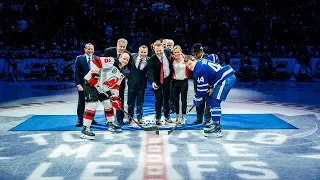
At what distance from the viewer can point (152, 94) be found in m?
13.1

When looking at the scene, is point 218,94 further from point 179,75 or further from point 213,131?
point 179,75

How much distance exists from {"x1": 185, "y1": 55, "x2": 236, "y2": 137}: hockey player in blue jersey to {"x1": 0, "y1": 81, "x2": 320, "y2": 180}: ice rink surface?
1.43 ft

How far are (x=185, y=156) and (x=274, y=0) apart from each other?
1891cm

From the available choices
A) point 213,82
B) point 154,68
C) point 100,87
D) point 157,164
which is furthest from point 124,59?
point 157,164

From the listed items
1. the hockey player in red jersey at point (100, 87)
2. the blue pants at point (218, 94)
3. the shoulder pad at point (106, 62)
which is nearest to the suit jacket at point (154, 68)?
the hockey player in red jersey at point (100, 87)

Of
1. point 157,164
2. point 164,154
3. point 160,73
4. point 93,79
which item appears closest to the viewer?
point 157,164

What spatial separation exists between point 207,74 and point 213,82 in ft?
0.81

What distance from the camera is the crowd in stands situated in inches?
752

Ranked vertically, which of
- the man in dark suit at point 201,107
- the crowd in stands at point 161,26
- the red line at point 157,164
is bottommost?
the red line at point 157,164

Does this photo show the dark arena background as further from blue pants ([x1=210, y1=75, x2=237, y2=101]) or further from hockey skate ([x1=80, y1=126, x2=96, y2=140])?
blue pants ([x1=210, y1=75, x2=237, y2=101])

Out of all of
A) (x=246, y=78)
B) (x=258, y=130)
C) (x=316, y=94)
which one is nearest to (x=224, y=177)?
(x=258, y=130)

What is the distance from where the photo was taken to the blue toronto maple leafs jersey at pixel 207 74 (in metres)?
6.45

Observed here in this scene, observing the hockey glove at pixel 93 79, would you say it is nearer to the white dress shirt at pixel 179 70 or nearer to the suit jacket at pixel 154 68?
the suit jacket at pixel 154 68

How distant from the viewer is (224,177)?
14.9ft
